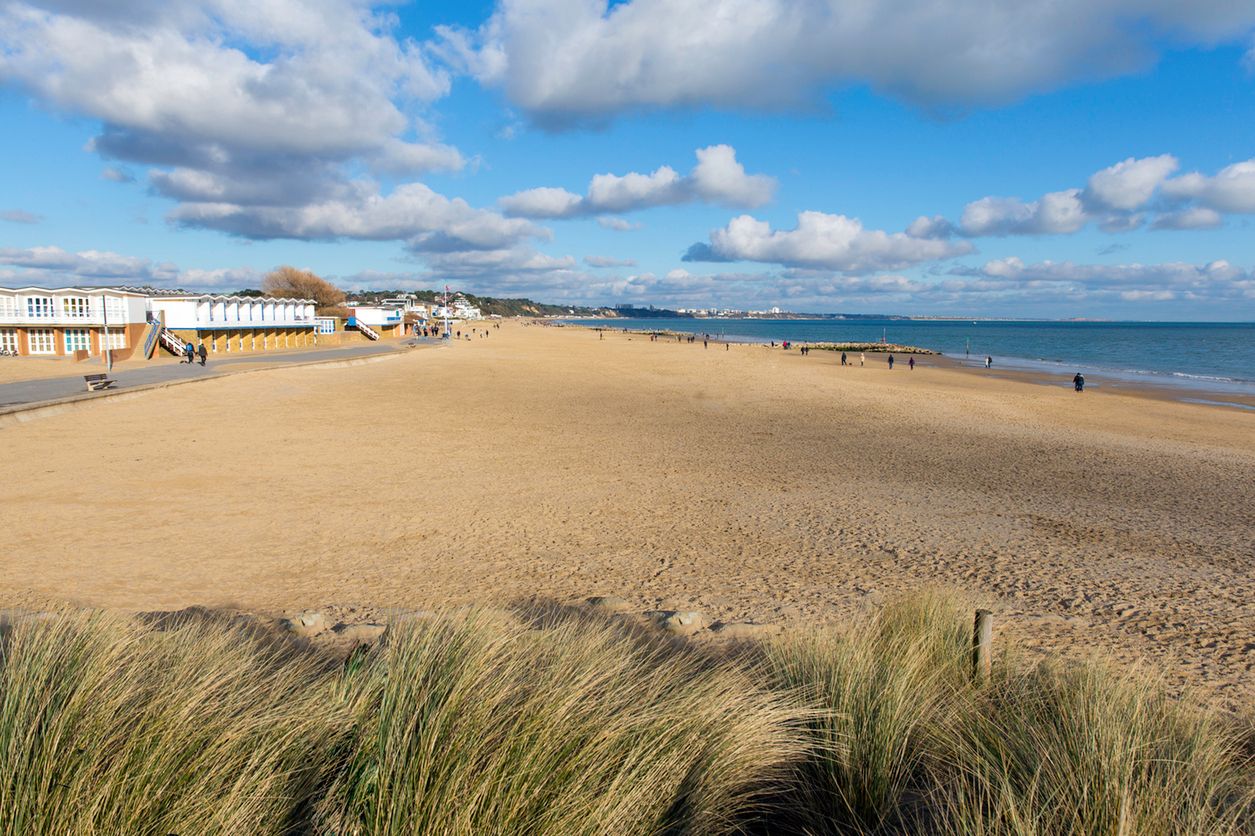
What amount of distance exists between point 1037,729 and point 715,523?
6504 millimetres

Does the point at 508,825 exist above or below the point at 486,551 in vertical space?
above

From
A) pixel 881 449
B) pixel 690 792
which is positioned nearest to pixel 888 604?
pixel 690 792

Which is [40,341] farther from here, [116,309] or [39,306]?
[116,309]

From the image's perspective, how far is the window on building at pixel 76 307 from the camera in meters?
38.6

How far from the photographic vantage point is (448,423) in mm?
19000

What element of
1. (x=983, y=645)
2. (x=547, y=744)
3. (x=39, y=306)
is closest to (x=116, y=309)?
(x=39, y=306)

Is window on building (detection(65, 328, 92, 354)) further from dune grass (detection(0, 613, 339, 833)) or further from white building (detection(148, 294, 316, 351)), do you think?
dune grass (detection(0, 613, 339, 833))

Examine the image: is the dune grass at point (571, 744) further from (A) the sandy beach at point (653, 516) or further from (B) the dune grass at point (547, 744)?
(A) the sandy beach at point (653, 516)

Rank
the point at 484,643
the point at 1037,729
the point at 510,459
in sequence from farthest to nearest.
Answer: the point at 510,459
the point at 484,643
the point at 1037,729

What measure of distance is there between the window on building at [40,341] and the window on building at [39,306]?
2.62 ft

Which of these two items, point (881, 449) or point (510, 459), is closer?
point (510, 459)

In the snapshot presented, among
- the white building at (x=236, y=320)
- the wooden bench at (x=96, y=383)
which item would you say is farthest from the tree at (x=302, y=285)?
the wooden bench at (x=96, y=383)

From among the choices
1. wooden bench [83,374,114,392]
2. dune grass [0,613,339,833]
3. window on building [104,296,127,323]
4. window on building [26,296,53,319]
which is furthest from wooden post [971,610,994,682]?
window on building [26,296,53,319]

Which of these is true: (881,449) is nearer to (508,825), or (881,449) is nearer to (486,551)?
(486,551)
